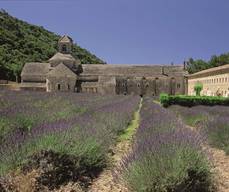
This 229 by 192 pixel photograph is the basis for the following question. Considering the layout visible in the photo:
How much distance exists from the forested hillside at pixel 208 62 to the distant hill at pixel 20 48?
79.8 ft

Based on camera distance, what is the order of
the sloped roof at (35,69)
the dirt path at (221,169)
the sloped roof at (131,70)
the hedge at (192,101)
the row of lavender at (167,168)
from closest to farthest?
the row of lavender at (167,168) < the dirt path at (221,169) < the hedge at (192,101) < the sloped roof at (35,69) < the sloped roof at (131,70)

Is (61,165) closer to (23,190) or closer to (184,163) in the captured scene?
(23,190)

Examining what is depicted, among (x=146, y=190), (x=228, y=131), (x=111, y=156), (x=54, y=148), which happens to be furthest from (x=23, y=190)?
(x=228, y=131)

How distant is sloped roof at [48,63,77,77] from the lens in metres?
53.3

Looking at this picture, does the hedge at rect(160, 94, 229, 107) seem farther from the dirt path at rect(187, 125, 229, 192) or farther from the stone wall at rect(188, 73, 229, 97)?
the stone wall at rect(188, 73, 229, 97)

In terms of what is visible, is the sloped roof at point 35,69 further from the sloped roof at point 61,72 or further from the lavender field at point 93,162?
the lavender field at point 93,162

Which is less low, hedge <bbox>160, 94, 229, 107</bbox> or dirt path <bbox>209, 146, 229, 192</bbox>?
hedge <bbox>160, 94, 229, 107</bbox>

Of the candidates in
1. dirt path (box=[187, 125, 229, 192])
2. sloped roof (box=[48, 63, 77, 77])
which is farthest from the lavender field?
sloped roof (box=[48, 63, 77, 77])

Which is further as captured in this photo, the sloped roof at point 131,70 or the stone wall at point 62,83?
the sloped roof at point 131,70

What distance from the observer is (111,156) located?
22.4ft

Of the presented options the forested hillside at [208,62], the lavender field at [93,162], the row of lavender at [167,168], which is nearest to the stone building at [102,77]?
the forested hillside at [208,62]

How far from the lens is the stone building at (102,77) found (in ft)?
176

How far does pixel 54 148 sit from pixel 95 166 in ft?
3.47

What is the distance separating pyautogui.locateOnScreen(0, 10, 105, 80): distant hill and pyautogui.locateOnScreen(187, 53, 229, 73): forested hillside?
79.8 ft
